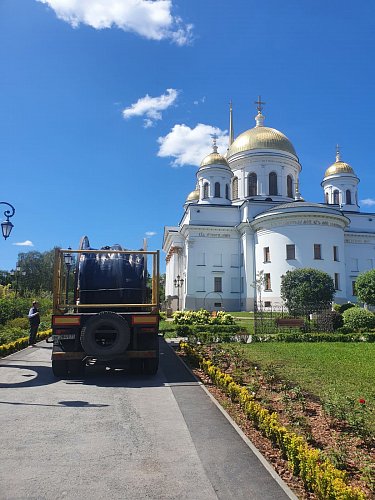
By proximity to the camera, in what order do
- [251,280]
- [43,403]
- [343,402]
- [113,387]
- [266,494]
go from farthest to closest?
[251,280]
[113,387]
[43,403]
[343,402]
[266,494]

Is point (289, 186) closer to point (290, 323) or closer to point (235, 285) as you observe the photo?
point (235, 285)

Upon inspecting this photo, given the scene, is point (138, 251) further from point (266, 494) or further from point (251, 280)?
point (251, 280)

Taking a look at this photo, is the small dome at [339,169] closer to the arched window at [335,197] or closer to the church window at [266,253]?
the arched window at [335,197]

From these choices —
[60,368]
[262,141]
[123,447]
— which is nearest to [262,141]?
[262,141]

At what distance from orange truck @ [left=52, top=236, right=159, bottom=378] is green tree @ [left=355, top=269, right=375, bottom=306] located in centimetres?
1950

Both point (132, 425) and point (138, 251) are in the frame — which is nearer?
point (132, 425)

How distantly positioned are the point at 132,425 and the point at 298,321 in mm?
16347

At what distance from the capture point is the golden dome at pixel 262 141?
47312 mm

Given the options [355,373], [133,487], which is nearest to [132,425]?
[133,487]

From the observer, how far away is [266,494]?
13.3 feet

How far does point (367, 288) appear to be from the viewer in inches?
1039

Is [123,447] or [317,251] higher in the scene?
[317,251]

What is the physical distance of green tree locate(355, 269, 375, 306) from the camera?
26.3 meters

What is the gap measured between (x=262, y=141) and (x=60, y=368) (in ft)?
138
